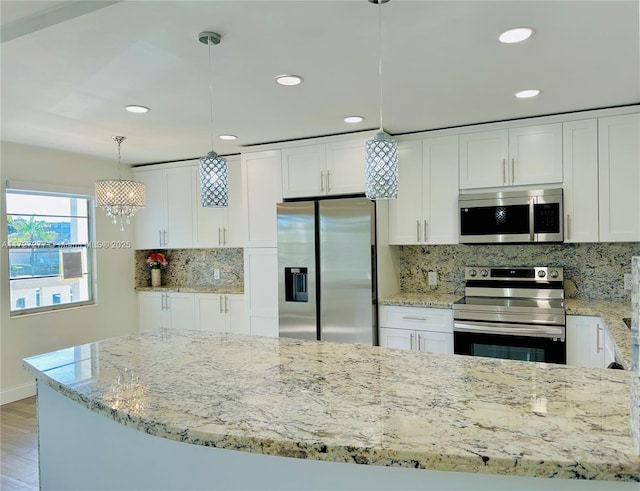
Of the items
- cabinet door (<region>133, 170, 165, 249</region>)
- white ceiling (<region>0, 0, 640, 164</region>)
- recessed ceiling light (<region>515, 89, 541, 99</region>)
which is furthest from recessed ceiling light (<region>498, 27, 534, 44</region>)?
cabinet door (<region>133, 170, 165, 249</region>)

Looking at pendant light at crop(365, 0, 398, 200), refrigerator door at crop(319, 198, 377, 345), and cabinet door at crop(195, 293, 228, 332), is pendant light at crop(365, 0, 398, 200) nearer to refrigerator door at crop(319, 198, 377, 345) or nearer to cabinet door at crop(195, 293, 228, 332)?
refrigerator door at crop(319, 198, 377, 345)

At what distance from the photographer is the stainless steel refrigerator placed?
3.59 metres

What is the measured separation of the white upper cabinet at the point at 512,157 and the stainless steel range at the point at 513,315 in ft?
2.53

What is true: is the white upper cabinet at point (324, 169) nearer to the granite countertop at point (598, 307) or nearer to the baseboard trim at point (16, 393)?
the granite countertop at point (598, 307)

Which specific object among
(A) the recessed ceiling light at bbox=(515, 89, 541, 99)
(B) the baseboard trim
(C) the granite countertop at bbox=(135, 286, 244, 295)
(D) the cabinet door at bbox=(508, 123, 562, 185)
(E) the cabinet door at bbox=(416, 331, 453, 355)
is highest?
(A) the recessed ceiling light at bbox=(515, 89, 541, 99)

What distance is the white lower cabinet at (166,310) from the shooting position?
16.2 ft

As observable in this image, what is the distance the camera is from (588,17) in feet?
6.05

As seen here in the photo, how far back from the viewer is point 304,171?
400 centimetres

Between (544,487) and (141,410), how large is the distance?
1.04 m

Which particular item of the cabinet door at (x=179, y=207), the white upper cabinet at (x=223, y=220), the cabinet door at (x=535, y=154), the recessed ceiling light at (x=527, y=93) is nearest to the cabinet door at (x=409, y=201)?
the cabinet door at (x=535, y=154)

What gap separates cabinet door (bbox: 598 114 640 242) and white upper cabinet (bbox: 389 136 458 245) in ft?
3.47

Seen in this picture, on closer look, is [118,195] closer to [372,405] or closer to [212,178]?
[212,178]

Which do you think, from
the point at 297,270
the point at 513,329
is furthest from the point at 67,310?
the point at 513,329

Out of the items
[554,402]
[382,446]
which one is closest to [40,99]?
[382,446]
